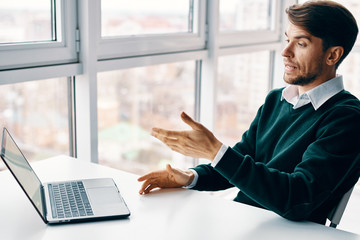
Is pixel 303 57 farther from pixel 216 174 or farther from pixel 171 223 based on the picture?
pixel 171 223

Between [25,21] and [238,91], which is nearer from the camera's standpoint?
[25,21]

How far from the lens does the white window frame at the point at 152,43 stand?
6.29ft

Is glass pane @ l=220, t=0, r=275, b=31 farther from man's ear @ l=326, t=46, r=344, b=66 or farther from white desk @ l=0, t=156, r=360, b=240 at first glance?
white desk @ l=0, t=156, r=360, b=240

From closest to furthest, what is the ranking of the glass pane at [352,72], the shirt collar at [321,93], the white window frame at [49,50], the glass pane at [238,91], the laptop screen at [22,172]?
1. the laptop screen at [22,172]
2. the shirt collar at [321,93]
3. the white window frame at [49,50]
4. the glass pane at [238,91]
5. the glass pane at [352,72]

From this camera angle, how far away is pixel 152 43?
2.16m

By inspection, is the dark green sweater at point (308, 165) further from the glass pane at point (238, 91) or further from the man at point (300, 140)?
the glass pane at point (238, 91)

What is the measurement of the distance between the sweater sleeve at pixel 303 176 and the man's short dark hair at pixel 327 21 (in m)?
0.33

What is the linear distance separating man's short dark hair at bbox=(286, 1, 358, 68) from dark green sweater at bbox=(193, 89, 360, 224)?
0.19 m

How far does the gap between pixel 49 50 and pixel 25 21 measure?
138 millimetres

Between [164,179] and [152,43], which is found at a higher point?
[152,43]

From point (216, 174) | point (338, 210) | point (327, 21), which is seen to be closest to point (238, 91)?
point (216, 174)

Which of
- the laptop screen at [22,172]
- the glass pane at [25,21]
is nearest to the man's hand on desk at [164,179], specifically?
the laptop screen at [22,172]

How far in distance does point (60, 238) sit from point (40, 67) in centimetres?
79

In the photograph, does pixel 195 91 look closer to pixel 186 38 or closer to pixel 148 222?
pixel 186 38
